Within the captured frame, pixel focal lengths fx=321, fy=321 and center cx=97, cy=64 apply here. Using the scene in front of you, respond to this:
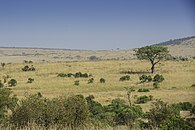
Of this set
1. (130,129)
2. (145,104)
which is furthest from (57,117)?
(145,104)

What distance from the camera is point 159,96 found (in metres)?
39.1

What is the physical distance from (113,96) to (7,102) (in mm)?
17929

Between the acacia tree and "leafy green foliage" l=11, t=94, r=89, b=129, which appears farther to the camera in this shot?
the acacia tree

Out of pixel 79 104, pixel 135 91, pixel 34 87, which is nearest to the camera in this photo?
pixel 79 104

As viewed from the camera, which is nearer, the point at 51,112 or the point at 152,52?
the point at 51,112

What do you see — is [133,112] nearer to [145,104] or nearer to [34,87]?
[145,104]

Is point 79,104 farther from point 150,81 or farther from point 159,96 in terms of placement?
point 150,81

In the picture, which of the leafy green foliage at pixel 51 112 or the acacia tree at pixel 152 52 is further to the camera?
the acacia tree at pixel 152 52

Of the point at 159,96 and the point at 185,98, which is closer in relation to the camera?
the point at 185,98

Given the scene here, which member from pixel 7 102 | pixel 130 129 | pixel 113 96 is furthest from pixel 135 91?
pixel 130 129

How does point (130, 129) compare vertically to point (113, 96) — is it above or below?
above

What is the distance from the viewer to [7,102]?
2486 centimetres

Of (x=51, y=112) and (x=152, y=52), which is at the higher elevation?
(x=152, y=52)

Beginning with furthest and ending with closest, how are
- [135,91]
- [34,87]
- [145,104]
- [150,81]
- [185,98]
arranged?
[150,81] < [34,87] < [135,91] < [185,98] < [145,104]
